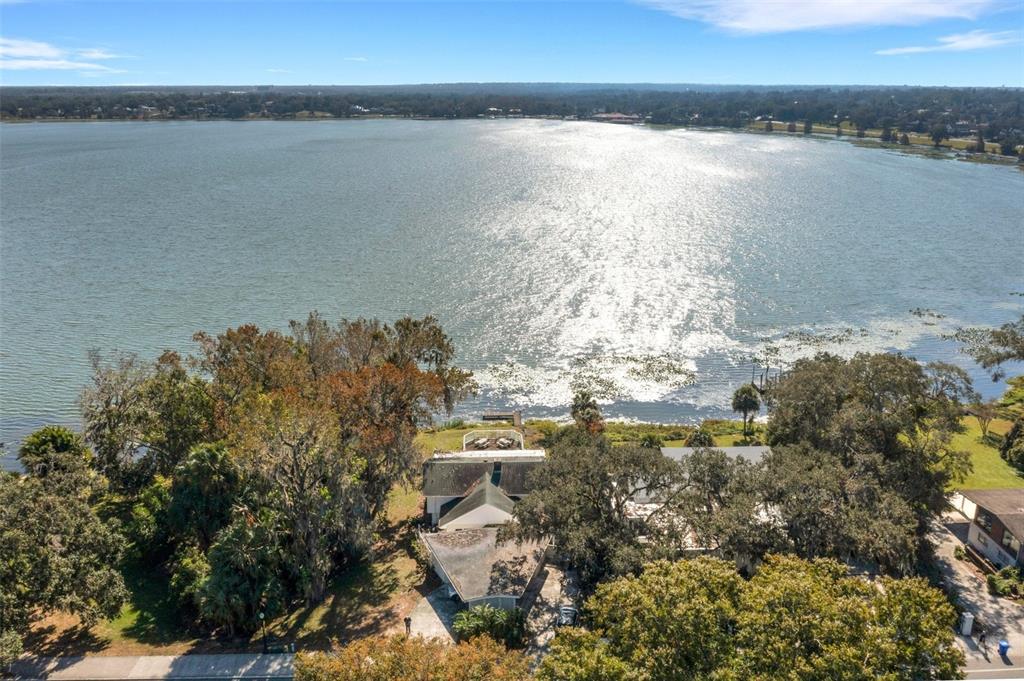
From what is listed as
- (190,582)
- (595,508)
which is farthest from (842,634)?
(190,582)

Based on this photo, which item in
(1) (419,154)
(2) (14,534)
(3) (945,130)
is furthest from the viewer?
(3) (945,130)

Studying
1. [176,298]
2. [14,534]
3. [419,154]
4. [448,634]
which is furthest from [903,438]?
[419,154]

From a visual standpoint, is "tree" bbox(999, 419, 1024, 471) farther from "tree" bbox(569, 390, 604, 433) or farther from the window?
"tree" bbox(569, 390, 604, 433)

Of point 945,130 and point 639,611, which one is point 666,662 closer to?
point 639,611

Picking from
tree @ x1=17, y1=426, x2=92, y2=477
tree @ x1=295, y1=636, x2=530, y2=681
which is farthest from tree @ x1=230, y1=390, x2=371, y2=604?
tree @ x1=295, y1=636, x2=530, y2=681

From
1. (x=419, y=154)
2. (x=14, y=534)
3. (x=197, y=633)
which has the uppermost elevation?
(x=419, y=154)
